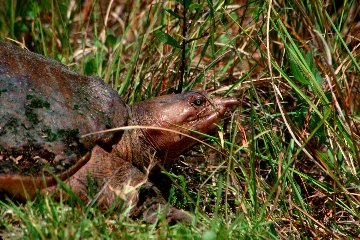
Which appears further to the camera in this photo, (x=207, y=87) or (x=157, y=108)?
(x=207, y=87)

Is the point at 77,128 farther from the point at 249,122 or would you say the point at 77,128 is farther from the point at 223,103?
the point at 249,122

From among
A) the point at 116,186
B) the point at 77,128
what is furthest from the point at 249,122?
the point at 77,128

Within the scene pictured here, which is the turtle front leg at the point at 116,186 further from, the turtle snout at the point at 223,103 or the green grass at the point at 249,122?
the turtle snout at the point at 223,103

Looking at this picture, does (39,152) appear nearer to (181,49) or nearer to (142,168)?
(142,168)

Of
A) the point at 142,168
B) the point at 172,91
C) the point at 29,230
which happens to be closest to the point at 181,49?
the point at 172,91

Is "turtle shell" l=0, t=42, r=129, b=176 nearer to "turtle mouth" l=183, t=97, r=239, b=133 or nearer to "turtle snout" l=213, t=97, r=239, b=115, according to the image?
"turtle mouth" l=183, t=97, r=239, b=133

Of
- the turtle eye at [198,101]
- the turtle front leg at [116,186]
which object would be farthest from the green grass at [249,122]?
the turtle eye at [198,101]
